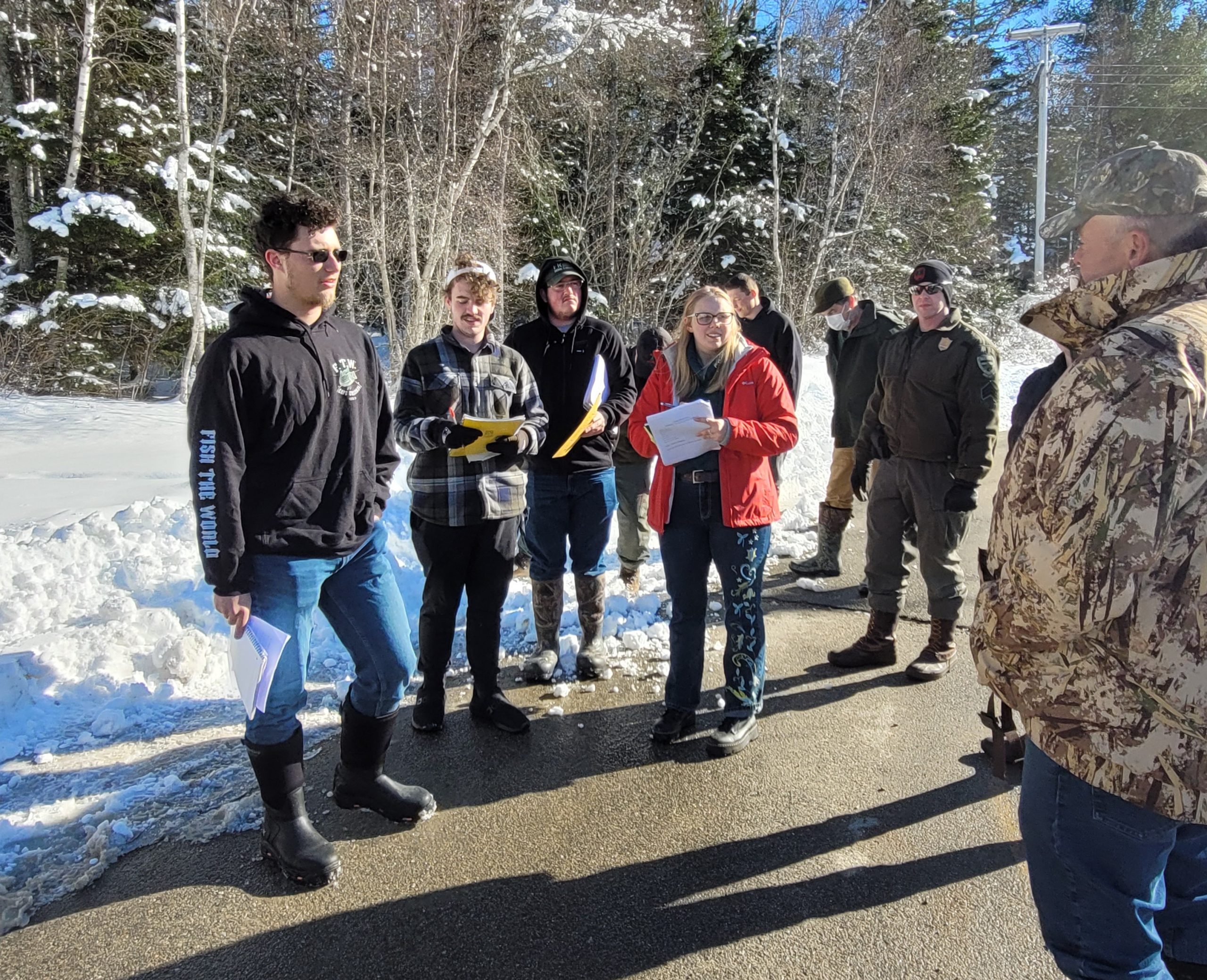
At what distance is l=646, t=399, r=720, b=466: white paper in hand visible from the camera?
3.13m

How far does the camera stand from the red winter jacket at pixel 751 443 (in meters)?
3.21

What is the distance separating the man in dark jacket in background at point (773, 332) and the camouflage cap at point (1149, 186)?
3817 mm

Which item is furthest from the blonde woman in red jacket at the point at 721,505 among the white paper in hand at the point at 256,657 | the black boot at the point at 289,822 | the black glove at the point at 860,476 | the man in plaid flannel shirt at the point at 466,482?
the white paper in hand at the point at 256,657

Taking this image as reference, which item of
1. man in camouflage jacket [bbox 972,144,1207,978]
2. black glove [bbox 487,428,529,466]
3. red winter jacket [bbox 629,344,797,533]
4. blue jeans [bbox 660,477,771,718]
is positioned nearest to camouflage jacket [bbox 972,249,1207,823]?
man in camouflage jacket [bbox 972,144,1207,978]

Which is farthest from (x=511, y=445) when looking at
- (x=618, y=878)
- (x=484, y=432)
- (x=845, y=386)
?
(x=845, y=386)

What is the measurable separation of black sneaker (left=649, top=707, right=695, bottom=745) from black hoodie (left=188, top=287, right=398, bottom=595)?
1.59 meters

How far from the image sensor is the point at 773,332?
5531 millimetres

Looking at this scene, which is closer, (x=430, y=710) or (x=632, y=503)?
(x=430, y=710)

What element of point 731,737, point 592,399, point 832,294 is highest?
point 832,294

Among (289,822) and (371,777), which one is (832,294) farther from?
(289,822)

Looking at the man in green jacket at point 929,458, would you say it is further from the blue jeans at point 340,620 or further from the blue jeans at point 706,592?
the blue jeans at point 340,620

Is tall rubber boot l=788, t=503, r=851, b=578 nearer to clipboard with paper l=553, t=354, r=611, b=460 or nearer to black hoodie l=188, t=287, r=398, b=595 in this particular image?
clipboard with paper l=553, t=354, r=611, b=460

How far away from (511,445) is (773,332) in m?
2.87

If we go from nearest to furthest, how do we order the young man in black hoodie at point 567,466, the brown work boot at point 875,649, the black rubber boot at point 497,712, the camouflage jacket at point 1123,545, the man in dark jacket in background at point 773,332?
the camouflage jacket at point 1123,545
the black rubber boot at point 497,712
the young man in black hoodie at point 567,466
the brown work boot at point 875,649
the man in dark jacket in background at point 773,332
